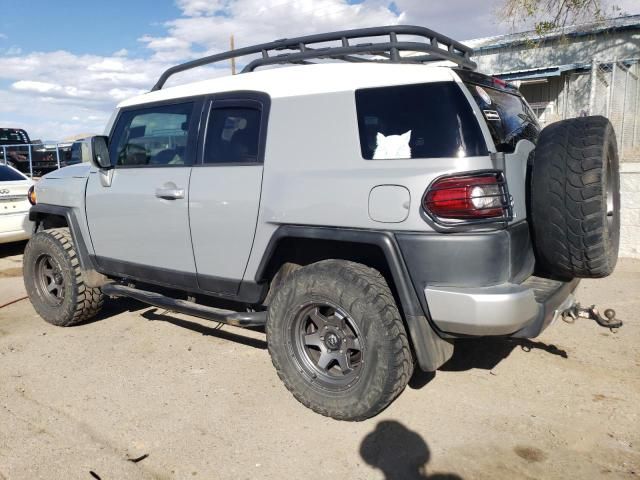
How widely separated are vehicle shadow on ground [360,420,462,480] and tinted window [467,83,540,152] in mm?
1631

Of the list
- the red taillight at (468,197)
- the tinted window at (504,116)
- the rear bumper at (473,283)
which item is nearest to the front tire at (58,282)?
the rear bumper at (473,283)

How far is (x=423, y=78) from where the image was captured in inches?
114

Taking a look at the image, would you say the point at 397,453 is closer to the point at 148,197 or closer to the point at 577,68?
the point at 148,197

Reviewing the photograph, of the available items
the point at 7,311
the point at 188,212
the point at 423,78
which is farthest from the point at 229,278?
the point at 7,311

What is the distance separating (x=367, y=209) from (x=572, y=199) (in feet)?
3.38

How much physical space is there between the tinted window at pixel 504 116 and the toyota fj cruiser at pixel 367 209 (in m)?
0.02

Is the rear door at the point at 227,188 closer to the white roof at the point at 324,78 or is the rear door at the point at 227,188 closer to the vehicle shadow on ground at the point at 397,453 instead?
the white roof at the point at 324,78

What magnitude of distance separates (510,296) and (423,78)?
1.20 metres

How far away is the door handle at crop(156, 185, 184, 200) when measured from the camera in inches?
147

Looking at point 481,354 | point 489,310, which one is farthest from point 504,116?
point 481,354

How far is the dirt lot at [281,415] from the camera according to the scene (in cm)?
280

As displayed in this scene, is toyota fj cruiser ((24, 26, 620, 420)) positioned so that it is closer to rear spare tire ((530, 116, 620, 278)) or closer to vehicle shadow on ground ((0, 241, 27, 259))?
rear spare tire ((530, 116, 620, 278))

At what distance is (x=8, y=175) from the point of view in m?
8.44

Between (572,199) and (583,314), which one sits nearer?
(572,199)
